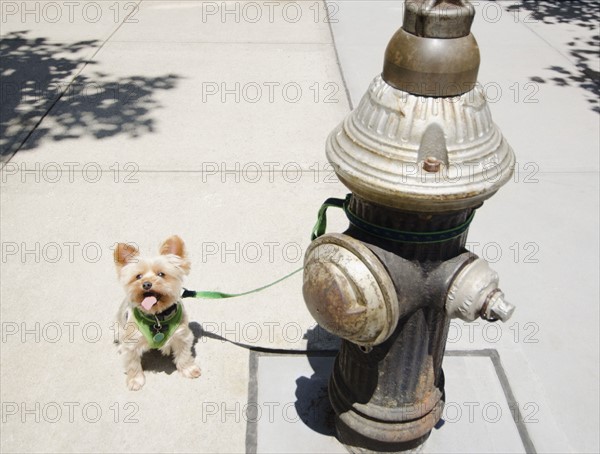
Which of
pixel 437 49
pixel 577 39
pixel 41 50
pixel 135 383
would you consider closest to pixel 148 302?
pixel 135 383

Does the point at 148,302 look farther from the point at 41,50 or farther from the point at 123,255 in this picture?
the point at 41,50

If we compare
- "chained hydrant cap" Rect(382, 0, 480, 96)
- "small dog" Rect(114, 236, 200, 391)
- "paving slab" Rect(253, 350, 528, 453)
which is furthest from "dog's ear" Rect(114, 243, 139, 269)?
"chained hydrant cap" Rect(382, 0, 480, 96)

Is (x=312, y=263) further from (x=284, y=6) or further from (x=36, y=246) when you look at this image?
(x=284, y=6)

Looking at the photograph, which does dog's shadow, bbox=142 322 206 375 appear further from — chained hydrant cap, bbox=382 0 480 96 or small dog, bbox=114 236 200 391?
chained hydrant cap, bbox=382 0 480 96

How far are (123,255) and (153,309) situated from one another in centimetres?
28

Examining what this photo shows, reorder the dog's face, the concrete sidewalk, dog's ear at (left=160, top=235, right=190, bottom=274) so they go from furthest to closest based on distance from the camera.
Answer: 1. the concrete sidewalk
2. dog's ear at (left=160, top=235, right=190, bottom=274)
3. the dog's face

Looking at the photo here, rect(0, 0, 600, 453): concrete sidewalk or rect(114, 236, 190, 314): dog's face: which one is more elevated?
rect(114, 236, 190, 314): dog's face

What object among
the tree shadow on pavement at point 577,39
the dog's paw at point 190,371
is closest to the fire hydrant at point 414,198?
the dog's paw at point 190,371

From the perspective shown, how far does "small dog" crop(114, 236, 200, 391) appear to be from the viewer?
270 cm

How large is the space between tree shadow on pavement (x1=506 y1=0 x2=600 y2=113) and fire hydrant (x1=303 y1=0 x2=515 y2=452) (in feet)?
15.8

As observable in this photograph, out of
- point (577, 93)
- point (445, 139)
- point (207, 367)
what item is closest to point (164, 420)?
point (207, 367)

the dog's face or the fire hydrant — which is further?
the dog's face

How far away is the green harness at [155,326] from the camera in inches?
112

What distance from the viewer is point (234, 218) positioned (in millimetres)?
4328
